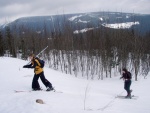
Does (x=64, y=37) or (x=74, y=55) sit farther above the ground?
(x=64, y=37)

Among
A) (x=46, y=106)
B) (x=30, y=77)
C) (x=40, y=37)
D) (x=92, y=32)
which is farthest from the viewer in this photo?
(x=40, y=37)

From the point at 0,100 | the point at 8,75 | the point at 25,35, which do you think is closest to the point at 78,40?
the point at 25,35

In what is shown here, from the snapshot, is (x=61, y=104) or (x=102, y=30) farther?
(x=102, y=30)

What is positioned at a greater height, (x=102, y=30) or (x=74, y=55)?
(x=102, y=30)

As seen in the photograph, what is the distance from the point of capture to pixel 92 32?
42.2 meters

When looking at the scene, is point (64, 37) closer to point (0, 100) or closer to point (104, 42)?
point (104, 42)

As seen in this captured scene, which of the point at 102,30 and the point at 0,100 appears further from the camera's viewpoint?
the point at 102,30

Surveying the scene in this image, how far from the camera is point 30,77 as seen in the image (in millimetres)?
17812

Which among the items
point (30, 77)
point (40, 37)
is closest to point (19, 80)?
point (30, 77)

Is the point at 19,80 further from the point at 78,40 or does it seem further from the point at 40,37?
the point at 40,37

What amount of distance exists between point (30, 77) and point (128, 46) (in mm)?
26960

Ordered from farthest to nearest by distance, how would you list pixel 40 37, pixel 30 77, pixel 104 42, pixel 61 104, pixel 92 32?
pixel 40 37 < pixel 92 32 < pixel 104 42 < pixel 30 77 < pixel 61 104

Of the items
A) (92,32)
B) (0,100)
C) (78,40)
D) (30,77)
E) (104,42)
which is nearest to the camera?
(0,100)

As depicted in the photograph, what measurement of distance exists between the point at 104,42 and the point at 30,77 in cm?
2338
